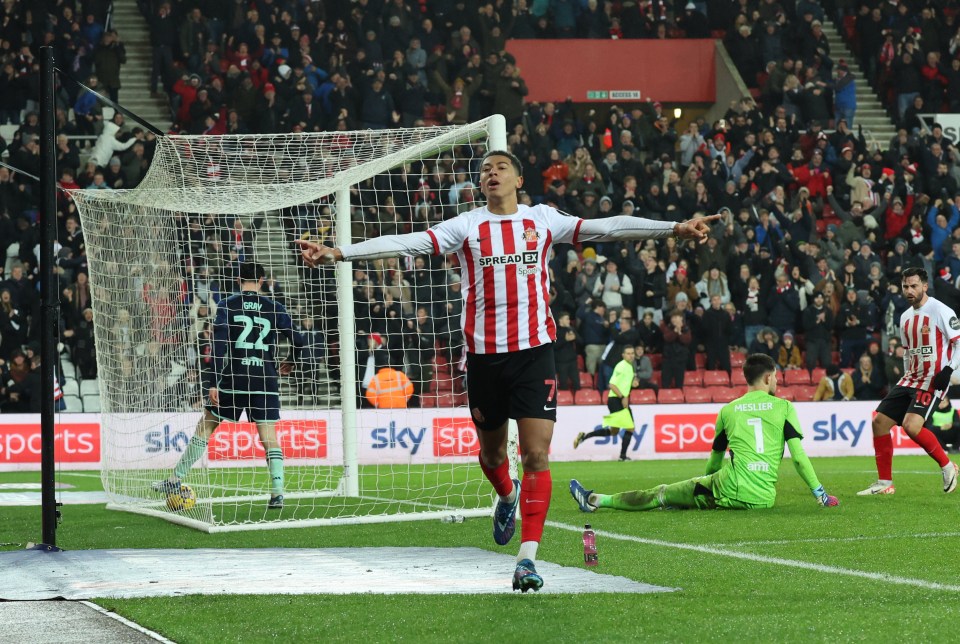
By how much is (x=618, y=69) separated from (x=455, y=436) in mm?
14965

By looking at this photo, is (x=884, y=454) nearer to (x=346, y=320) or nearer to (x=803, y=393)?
(x=346, y=320)

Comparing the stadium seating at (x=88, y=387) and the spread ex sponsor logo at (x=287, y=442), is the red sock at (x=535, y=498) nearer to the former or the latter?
the spread ex sponsor logo at (x=287, y=442)

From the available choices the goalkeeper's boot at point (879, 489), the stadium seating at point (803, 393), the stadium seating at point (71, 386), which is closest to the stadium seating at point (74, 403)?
the stadium seating at point (71, 386)

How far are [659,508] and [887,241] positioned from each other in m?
15.3

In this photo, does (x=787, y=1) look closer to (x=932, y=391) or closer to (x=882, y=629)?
(x=932, y=391)

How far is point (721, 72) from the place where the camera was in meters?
30.2

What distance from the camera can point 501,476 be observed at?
6.91m

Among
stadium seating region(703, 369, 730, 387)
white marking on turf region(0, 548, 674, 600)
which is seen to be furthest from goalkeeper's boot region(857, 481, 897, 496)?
stadium seating region(703, 369, 730, 387)

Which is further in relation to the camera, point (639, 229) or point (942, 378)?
point (942, 378)

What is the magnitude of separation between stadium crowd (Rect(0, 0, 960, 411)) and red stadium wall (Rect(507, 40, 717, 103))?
133cm

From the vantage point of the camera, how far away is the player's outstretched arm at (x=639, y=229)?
6207mm

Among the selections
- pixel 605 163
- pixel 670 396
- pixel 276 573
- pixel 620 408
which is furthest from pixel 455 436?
pixel 276 573

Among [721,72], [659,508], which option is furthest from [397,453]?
[721,72]

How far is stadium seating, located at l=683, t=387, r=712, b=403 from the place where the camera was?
21141 millimetres
